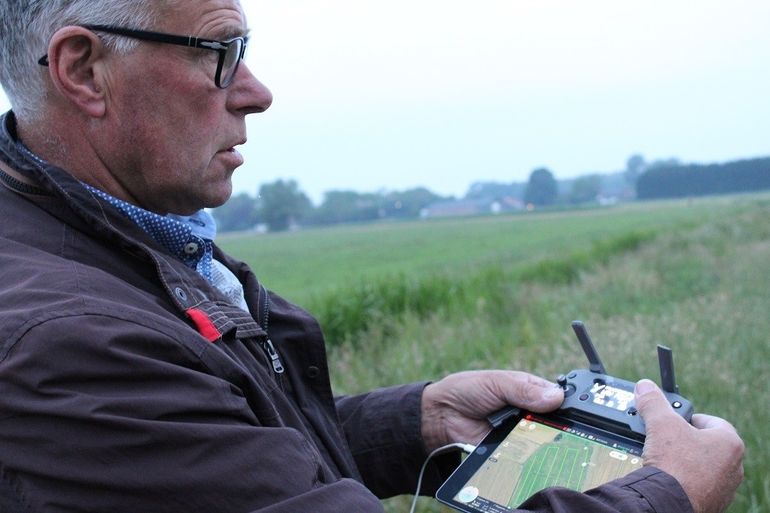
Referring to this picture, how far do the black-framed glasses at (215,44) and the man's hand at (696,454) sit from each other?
1153 mm

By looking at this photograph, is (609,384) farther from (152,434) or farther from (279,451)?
(152,434)

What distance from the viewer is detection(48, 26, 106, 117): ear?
1.46m

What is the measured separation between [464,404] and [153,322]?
1.06 meters

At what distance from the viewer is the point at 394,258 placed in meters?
35.8

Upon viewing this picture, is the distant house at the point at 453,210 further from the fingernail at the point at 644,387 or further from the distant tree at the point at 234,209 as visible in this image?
the fingernail at the point at 644,387

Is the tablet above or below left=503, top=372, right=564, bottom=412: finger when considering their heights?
below

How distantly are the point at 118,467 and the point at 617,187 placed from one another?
237 ft

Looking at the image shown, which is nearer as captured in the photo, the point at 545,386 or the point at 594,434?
the point at 594,434

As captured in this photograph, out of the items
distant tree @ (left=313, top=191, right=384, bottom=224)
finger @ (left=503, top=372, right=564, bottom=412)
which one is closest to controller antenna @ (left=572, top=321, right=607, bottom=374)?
finger @ (left=503, top=372, right=564, bottom=412)

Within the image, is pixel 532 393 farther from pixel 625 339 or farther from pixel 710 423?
pixel 625 339

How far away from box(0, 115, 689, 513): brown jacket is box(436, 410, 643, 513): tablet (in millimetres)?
227

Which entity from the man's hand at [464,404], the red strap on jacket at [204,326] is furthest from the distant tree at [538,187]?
the red strap on jacket at [204,326]

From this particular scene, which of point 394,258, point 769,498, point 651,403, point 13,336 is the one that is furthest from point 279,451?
point 394,258

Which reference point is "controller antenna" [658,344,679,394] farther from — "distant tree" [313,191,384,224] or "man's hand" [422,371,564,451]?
"distant tree" [313,191,384,224]
